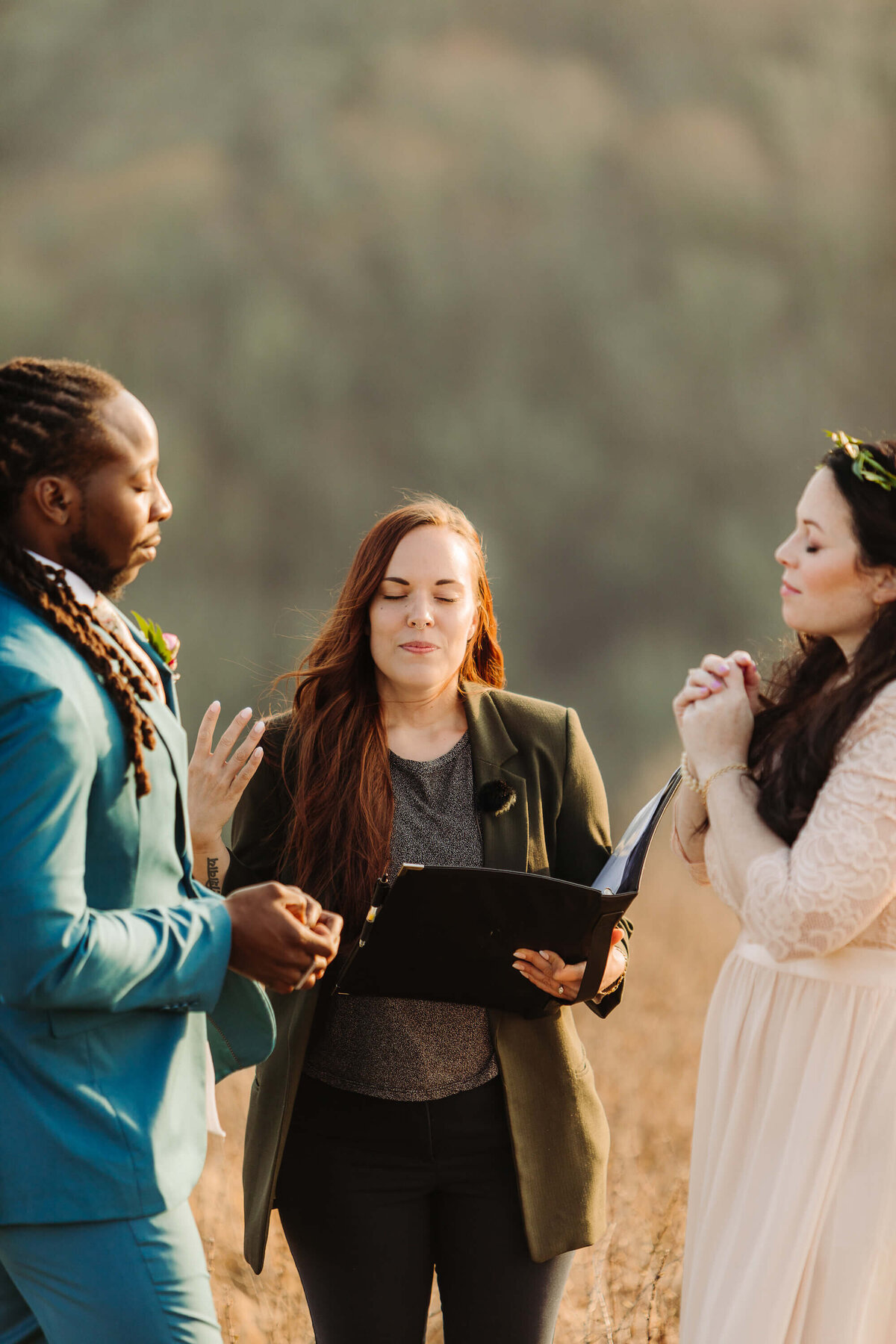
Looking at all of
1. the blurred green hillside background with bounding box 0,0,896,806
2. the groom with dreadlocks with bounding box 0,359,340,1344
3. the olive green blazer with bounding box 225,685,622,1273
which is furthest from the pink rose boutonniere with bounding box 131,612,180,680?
the blurred green hillside background with bounding box 0,0,896,806

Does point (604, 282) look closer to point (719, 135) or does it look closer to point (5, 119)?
point (719, 135)

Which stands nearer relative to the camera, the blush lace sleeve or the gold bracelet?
the blush lace sleeve

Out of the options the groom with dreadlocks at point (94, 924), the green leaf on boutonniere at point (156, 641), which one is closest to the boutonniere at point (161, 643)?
the green leaf on boutonniere at point (156, 641)

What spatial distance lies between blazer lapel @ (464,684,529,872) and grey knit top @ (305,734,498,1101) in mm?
36

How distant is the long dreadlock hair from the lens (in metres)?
1.42

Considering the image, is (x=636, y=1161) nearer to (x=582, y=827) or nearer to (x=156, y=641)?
(x=582, y=827)

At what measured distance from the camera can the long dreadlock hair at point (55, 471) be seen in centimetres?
142

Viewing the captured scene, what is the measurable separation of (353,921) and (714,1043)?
Result: 0.65 m

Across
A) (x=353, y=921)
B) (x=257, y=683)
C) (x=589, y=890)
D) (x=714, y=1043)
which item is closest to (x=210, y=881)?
(x=353, y=921)

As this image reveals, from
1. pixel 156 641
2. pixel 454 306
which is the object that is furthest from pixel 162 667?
pixel 454 306

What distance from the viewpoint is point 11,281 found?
6.55 metres

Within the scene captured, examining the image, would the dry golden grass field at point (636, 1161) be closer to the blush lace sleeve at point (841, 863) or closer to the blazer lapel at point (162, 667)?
the blush lace sleeve at point (841, 863)

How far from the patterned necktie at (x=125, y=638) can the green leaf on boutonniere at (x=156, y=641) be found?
0.05 metres

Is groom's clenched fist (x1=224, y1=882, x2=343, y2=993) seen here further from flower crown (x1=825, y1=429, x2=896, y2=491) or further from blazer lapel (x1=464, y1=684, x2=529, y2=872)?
flower crown (x1=825, y1=429, x2=896, y2=491)
